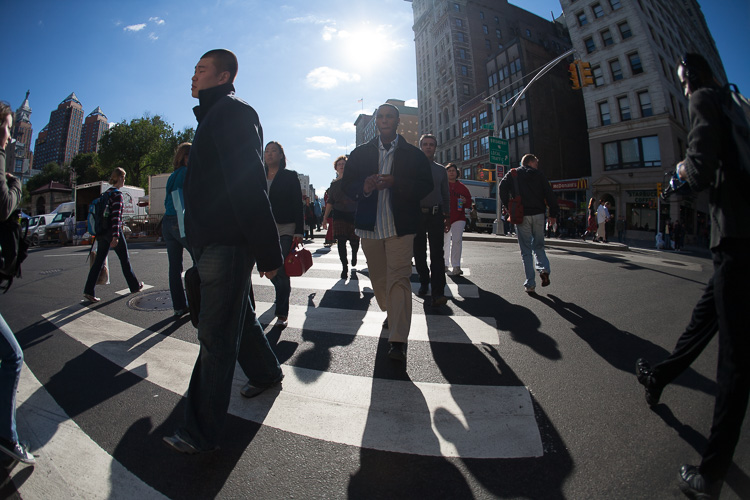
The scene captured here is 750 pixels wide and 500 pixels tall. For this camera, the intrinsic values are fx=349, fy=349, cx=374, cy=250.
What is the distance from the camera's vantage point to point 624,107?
29531 millimetres

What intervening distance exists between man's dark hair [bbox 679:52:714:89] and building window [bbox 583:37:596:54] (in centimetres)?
3894

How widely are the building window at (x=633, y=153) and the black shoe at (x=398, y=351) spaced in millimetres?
33411

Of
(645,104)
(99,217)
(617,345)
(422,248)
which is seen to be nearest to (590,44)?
(645,104)

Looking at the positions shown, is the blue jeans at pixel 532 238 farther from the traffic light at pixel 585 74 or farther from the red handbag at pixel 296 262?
the traffic light at pixel 585 74

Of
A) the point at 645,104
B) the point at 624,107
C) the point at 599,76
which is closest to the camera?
the point at 645,104

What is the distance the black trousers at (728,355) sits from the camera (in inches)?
56.5

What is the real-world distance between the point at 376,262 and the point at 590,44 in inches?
1568

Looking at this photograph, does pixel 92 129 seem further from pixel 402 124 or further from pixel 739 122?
pixel 739 122

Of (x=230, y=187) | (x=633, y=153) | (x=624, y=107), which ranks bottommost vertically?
(x=230, y=187)

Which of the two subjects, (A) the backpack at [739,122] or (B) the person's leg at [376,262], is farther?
(B) the person's leg at [376,262]

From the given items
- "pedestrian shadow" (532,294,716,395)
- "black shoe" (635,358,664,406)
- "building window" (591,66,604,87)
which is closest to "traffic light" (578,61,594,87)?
"pedestrian shadow" (532,294,716,395)

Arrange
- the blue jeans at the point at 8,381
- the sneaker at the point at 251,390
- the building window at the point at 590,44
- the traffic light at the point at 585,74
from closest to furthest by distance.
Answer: the blue jeans at the point at 8,381 → the sneaker at the point at 251,390 → the traffic light at the point at 585,74 → the building window at the point at 590,44

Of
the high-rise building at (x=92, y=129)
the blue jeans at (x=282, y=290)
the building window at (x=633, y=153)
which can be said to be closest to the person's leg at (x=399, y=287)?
the blue jeans at (x=282, y=290)

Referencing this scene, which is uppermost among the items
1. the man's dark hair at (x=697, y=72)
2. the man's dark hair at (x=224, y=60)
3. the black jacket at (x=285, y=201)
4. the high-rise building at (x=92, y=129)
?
the high-rise building at (x=92, y=129)
